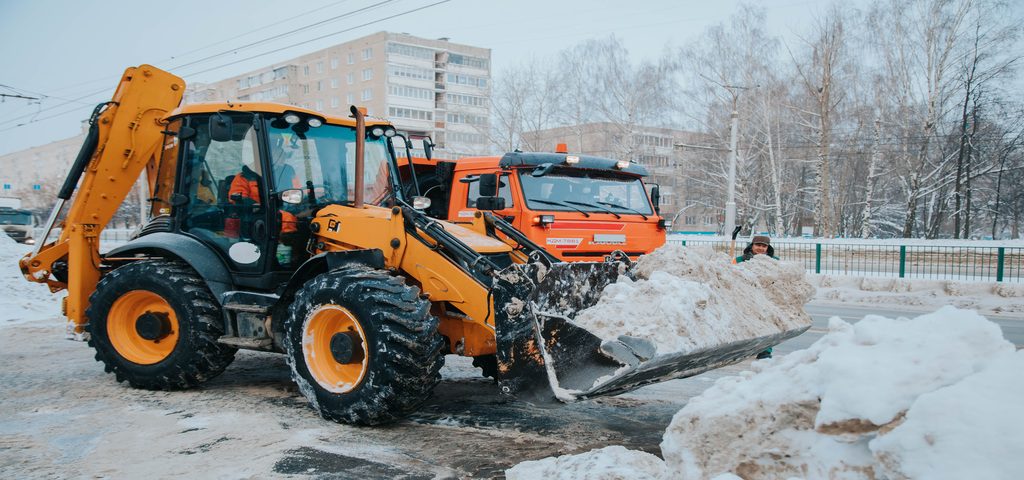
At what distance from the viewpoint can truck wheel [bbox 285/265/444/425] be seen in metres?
5.14

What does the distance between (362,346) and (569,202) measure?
4292 millimetres

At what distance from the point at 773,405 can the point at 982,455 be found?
2.65 ft

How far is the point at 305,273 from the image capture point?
614cm

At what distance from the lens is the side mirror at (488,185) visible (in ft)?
30.0

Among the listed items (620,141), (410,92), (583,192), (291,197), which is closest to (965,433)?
(291,197)

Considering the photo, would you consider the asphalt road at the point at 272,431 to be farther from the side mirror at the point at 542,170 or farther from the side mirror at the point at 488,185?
the side mirror at the point at 542,170

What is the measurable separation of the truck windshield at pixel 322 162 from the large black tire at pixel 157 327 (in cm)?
119

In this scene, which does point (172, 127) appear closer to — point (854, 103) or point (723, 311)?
point (723, 311)

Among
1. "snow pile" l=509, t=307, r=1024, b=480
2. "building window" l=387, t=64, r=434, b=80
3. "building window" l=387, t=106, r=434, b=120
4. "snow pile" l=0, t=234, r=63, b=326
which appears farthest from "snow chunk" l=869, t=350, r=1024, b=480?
"building window" l=387, t=64, r=434, b=80

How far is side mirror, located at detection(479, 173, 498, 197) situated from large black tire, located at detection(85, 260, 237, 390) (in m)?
3.61

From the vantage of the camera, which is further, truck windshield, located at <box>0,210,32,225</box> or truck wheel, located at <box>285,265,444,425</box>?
truck windshield, located at <box>0,210,32,225</box>

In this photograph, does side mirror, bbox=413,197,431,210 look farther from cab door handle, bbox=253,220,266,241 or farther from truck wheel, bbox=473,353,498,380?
truck wheel, bbox=473,353,498,380

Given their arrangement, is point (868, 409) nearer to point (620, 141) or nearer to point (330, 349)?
point (330, 349)

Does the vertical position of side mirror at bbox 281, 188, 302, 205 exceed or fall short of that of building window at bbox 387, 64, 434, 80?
it falls short
